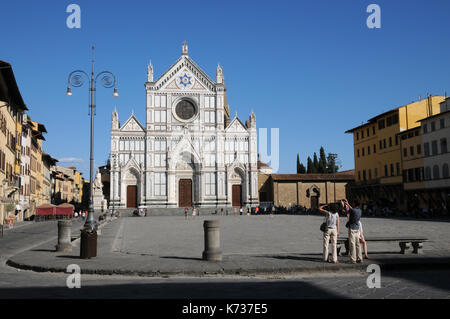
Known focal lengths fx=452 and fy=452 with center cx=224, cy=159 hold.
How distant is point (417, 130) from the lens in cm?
4759

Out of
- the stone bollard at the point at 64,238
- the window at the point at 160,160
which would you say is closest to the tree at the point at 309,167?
the window at the point at 160,160

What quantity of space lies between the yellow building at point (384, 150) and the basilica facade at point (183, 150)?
1419cm

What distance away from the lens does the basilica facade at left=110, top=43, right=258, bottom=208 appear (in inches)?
2421

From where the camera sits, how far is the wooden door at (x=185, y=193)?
206ft

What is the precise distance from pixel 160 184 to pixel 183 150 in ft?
18.7

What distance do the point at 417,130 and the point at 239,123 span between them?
2492 centimetres

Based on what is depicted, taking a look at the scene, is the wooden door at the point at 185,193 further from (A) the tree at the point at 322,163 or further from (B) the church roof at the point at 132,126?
(A) the tree at the point at 322,163

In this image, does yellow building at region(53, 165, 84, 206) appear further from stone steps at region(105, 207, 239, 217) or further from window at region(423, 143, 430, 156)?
window at region(423, 143, 430, 156)

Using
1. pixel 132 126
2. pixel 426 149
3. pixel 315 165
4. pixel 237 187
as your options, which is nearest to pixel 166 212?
pixel 237 187

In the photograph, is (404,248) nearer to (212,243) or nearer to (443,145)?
(212,243)

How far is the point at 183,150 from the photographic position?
62938mm
